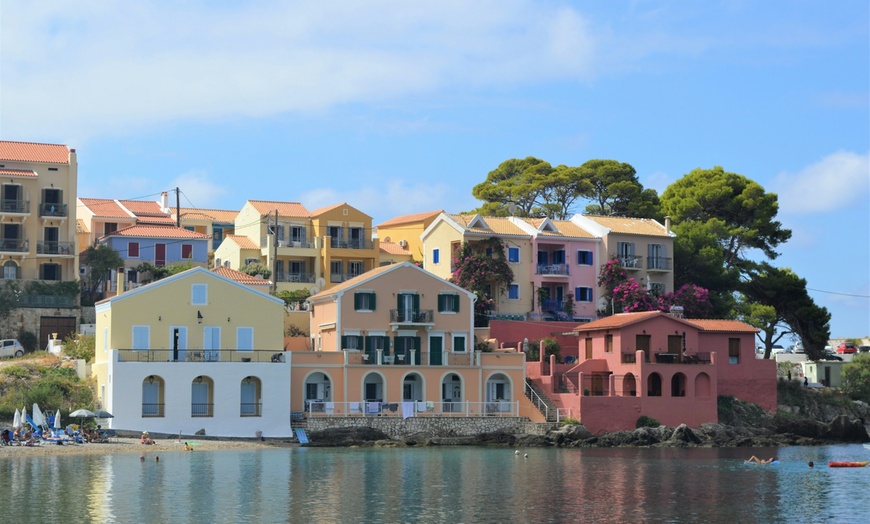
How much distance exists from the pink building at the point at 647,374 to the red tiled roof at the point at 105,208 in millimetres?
35208

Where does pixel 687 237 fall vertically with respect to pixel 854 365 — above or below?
above

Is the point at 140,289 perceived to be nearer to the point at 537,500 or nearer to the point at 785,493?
the point at 537,500

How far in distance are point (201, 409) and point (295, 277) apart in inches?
952

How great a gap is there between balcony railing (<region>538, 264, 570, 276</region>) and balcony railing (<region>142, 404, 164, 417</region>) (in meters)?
26.9

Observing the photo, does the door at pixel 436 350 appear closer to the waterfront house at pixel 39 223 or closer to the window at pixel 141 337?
the window at pixel 141 337

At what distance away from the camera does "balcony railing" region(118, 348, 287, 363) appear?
59.8 m

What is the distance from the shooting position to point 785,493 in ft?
152

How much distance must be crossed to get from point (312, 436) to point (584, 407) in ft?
44.3

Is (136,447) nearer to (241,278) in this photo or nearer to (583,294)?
(241,278)

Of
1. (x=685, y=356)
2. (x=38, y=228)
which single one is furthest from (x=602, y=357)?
(x=38, y=228)

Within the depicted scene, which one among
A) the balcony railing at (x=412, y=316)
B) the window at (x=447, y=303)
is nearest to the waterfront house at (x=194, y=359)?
the balcony railing at (x=412, y=316)

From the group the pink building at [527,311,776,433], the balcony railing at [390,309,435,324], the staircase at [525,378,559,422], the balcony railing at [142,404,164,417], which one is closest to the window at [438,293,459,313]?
the balcony railing at [390,309,435,324]

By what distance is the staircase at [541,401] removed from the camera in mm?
65438

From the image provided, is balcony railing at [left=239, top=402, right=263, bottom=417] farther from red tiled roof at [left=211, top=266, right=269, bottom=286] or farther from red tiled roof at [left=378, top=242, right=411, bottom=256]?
red tiled roof at [left=378, top=242, right=411, bottom=256]
